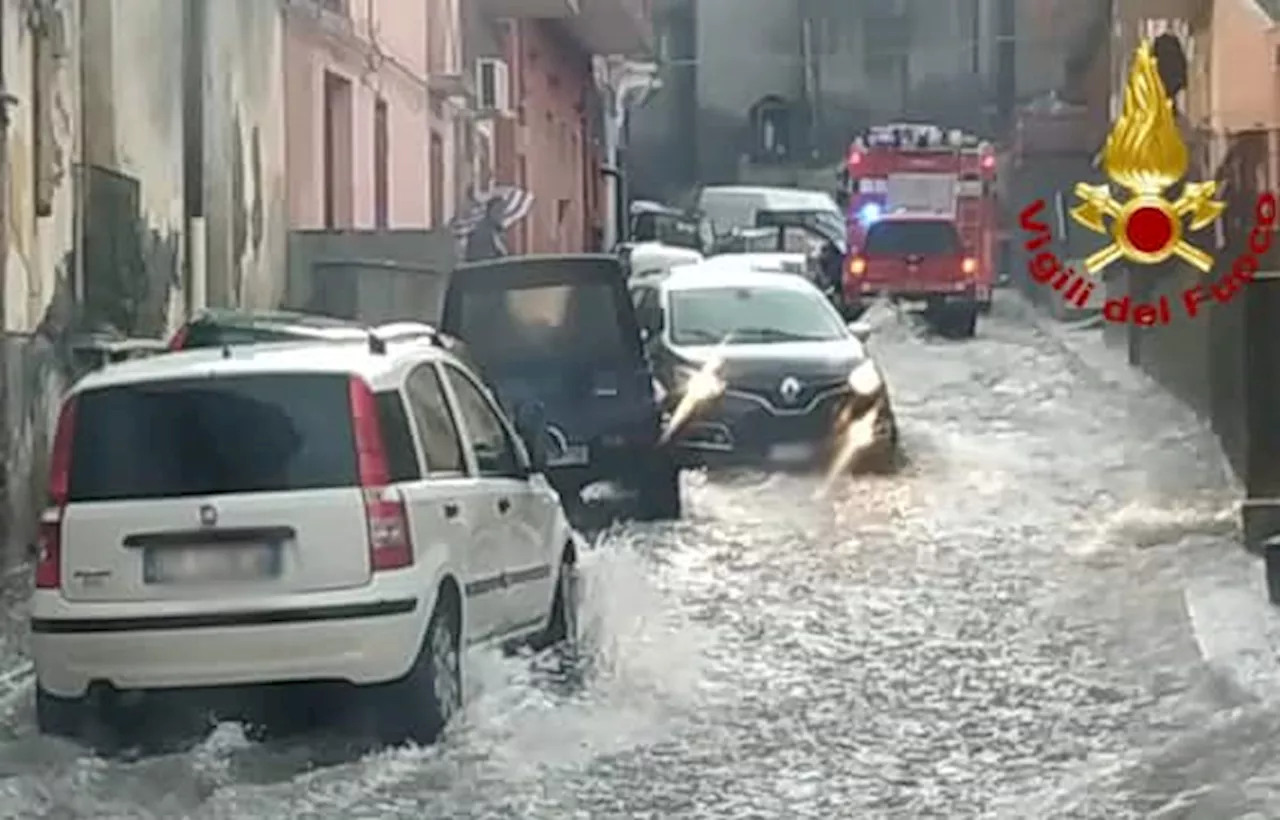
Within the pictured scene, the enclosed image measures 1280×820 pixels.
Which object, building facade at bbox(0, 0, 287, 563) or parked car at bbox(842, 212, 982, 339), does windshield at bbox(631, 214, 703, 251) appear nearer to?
parked car at bbox(842, 212, 982, 339)

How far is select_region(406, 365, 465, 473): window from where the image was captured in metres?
10.5

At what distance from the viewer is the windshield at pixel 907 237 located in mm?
41219

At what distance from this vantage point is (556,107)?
43.9 m

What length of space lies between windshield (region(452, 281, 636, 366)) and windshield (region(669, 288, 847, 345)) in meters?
3.62

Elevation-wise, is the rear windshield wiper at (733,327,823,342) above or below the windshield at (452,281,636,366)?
below

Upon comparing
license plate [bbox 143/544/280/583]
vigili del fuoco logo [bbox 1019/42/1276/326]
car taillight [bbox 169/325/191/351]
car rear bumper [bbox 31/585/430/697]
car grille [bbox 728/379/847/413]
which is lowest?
car rear bumper [bbox 31/585/430/697]

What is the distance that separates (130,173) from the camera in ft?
59.2

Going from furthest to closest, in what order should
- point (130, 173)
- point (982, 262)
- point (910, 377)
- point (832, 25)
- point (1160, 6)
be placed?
point (832, 25), point (982, 262), point (910, 377), point (1160, 6), point (130, 173)

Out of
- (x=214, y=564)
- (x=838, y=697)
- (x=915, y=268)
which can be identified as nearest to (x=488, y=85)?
(x=915, y=268)

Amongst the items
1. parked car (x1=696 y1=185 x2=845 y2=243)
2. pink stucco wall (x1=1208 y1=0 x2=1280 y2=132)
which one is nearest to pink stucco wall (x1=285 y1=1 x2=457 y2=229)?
pink stucco wall (x1=1208 y1=0 x2=1280 y2=132)

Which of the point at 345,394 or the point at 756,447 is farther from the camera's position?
the point at 756,447

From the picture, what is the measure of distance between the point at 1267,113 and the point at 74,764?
13.3 m

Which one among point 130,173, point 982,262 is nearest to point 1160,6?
point 130,173

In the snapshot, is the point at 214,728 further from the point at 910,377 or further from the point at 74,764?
the point at 910,377
